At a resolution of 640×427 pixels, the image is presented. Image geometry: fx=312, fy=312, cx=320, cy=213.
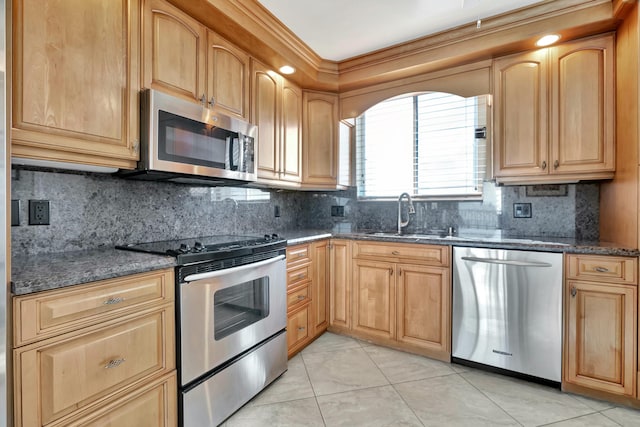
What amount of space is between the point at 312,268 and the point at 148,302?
1.45m

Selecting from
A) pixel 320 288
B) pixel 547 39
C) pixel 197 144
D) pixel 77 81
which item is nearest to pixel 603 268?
pixel 547 39

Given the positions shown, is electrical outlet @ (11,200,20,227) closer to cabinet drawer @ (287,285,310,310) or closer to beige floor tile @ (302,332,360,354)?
cabinet drawer @ (287,285,310,310)

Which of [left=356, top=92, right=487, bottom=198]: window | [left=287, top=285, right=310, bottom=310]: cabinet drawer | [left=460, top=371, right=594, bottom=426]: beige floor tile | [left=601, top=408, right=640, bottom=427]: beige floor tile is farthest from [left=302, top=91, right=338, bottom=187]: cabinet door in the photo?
[left=601, top=408, right=640, bottom=427]: beige floor tile

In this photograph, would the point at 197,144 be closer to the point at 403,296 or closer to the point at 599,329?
the point at 403,296

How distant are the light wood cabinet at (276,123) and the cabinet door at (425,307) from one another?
4.23ft

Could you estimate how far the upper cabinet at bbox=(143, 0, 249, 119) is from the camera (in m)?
1.67

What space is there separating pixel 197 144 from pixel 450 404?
7.11 ft

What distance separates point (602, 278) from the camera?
1871 mm

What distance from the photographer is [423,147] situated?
2982 millimetres

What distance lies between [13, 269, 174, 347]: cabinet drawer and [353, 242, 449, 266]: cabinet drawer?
1622mm

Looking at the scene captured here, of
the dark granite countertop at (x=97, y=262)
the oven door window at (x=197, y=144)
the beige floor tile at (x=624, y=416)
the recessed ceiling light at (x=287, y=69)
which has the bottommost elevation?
the beige floor tile at (x=624, y=416)

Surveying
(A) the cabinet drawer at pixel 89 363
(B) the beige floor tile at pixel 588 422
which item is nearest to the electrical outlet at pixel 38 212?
(A) the cabinet drawer at pixel 89 363

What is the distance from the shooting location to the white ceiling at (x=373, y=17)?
2064 mm

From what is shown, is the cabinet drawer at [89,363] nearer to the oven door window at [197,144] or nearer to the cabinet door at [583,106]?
the oven door window at [197,144]
